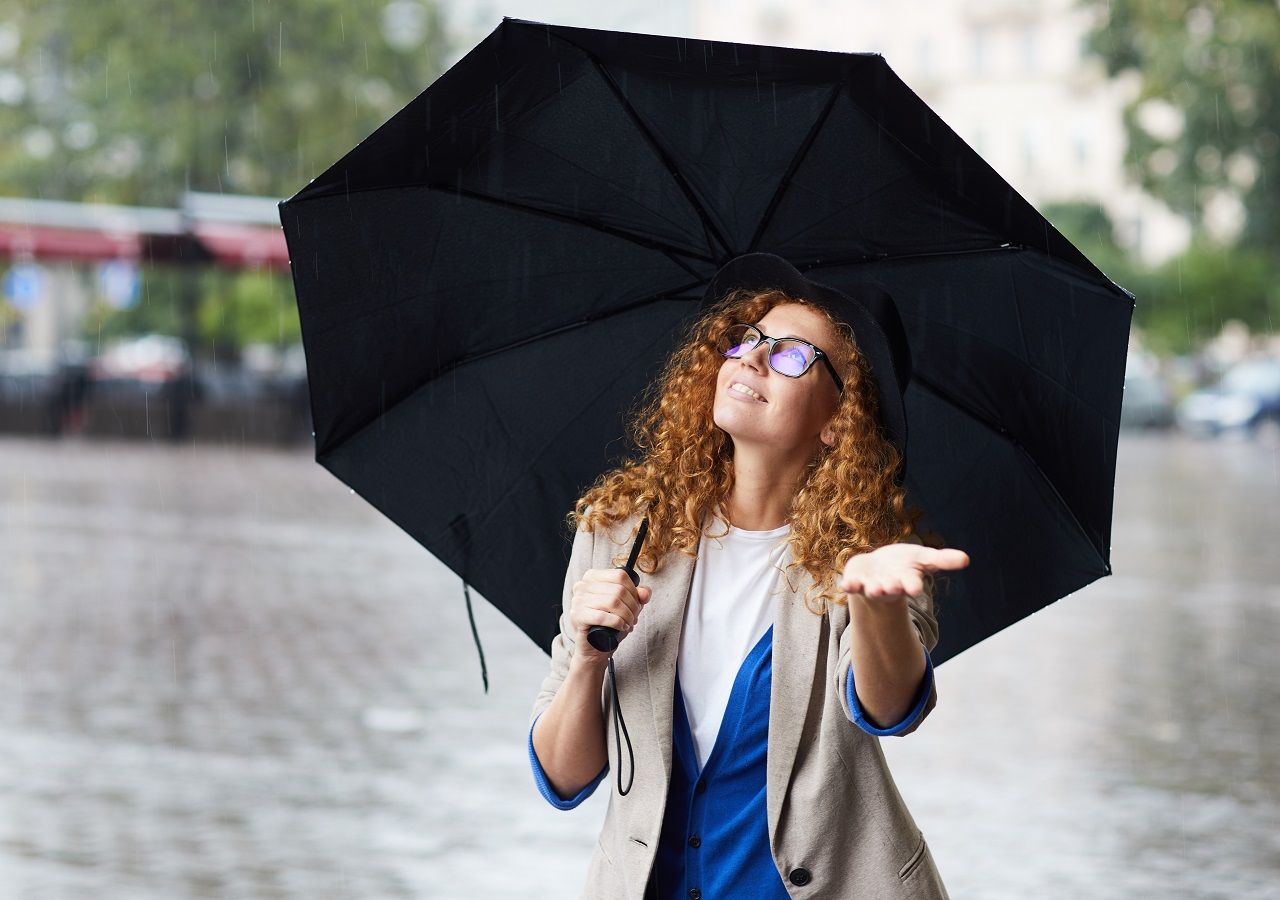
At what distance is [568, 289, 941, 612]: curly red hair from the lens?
2346 millimetres

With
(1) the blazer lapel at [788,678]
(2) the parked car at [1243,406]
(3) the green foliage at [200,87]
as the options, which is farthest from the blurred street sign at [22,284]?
(1) the blazer lapel at [788,678]

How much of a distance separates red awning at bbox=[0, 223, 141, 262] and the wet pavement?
44.4 feet

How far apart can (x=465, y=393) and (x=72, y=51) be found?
3430 cm

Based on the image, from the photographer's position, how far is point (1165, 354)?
1965 inches

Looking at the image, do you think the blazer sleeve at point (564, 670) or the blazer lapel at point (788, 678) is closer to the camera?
the blazer lapel at point (788, 678)

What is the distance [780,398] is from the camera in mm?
2426

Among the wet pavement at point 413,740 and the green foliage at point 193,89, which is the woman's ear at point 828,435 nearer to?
the wet pavement at point 413,740

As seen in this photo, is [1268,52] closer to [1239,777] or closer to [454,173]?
[1239,777]

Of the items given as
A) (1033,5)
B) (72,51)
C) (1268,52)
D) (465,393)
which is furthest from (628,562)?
(1033,5)

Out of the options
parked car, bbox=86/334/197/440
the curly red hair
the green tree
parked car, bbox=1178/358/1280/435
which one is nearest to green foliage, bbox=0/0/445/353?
parked car, bbox=86/334/197/440

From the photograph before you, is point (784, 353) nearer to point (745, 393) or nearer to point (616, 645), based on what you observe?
point (745, 393)

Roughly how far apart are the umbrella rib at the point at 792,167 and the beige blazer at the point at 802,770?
72 centimetres

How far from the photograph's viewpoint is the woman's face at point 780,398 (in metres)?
2.42

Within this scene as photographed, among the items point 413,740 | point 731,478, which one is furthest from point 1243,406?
point 731,478
